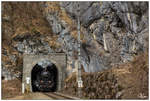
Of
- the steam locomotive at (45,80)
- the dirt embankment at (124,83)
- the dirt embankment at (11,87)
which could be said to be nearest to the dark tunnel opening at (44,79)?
the steam locomotive at (45,80)

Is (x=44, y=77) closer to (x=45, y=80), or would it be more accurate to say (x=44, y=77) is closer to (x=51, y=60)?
(x=45, y=80)

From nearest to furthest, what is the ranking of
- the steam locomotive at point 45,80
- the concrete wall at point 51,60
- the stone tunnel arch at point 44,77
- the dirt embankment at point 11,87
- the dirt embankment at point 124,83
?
the dirt embankment at point 124,83 → the dirt embankment at point 11,87 → the concrete wall at point 51,60 → the stone tunnel arch at point 44,77 → the steam locomotive at point 45,80

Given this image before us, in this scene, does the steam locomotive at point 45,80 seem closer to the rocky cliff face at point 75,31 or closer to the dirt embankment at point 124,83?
the rocky cliff face at point 75,31

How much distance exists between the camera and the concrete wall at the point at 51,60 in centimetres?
2459

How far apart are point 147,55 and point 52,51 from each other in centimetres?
1426

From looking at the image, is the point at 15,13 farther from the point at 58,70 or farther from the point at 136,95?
the point at 136,95

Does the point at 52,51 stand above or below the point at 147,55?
above

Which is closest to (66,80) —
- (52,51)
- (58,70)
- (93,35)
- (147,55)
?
(58,70)

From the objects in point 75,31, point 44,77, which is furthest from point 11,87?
point 75,31

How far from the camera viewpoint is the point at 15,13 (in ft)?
96.8

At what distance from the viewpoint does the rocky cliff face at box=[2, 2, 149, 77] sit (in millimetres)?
15970

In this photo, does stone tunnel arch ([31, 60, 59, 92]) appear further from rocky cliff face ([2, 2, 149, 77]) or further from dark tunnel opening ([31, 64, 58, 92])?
rocky cliff face ([2, 2, 149, 77])

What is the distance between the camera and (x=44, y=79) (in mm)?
31547

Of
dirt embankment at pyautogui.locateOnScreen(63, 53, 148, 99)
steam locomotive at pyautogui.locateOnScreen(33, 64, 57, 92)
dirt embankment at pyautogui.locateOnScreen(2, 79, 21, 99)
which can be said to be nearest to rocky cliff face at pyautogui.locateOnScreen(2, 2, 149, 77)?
dirt embankment at pyautogui.locateOnScreen(2, 79, 21, 99)
